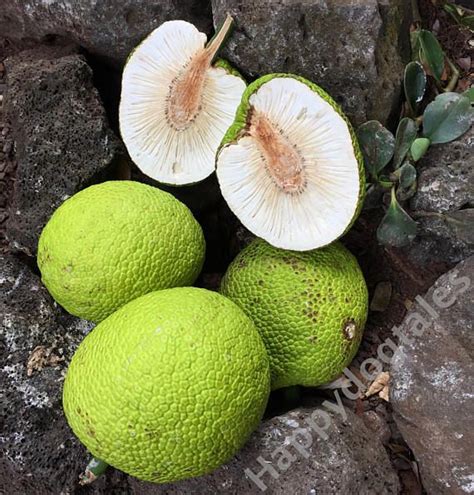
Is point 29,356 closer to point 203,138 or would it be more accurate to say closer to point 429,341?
point 203,138

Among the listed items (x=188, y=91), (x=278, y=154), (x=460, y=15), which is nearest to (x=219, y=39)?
(x=188, y=91)

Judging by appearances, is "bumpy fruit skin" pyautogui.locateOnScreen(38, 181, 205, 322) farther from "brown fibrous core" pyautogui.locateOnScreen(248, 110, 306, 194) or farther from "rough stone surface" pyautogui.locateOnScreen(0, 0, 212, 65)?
"rough stone surface" pyautogui.locateOnScreen(0, 0, 212, 65)

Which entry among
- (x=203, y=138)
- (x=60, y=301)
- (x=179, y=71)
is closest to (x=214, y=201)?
(x=203, y=138)

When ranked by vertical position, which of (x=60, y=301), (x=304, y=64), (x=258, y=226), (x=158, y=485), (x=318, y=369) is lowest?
(x=158, y=485)

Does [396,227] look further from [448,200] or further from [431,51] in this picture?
[431,51]

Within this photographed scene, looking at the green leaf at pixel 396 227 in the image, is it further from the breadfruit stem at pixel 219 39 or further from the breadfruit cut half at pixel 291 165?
the breadfruit stem at pixel 219 39

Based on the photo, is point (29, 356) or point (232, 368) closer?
point (232, 368)
